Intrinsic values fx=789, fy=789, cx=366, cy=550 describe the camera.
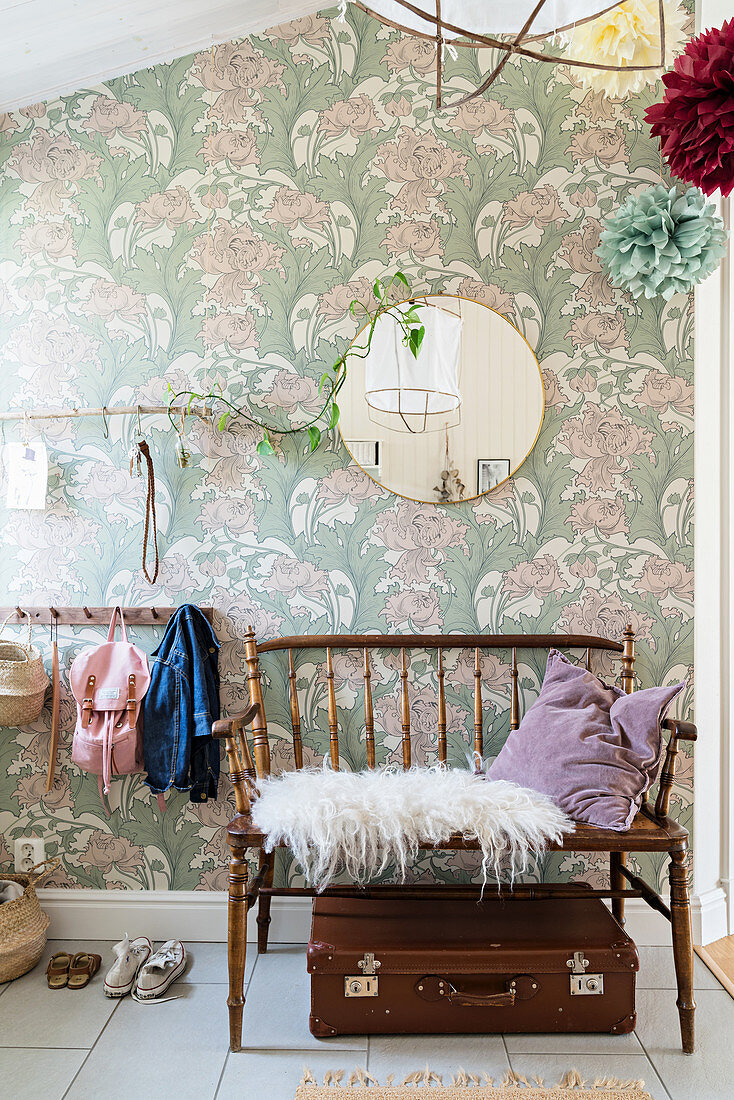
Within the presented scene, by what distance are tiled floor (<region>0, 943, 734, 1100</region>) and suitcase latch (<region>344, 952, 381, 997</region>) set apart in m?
0.13

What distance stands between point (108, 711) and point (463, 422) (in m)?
1.35

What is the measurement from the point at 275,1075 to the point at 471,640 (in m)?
1.20

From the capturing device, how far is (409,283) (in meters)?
2.41

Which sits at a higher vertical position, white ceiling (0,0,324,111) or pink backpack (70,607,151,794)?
white ceiling (0,0,324,111)

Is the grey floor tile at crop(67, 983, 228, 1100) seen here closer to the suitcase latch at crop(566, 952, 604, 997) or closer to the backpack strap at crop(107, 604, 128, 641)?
the suitcase latch at crop(566, 952, 604, 997)

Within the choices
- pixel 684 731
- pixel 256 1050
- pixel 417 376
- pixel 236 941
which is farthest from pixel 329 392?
pixel 256 1050

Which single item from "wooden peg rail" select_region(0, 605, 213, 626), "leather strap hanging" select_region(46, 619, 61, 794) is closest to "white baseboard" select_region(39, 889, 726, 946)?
"leather strap hanging" select_region(46, 619, 61, 794)

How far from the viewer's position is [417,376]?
2.29 m

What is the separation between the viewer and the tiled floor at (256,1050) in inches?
69.6

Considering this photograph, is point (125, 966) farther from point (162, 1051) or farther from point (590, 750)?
point (590, 750)

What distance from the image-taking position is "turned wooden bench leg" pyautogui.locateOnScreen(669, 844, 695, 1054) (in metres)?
1.85

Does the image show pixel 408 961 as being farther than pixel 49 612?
No

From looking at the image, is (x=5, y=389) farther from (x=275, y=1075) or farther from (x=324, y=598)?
(x=275, y=1075)

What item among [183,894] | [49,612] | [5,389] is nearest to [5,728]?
[49,612]
